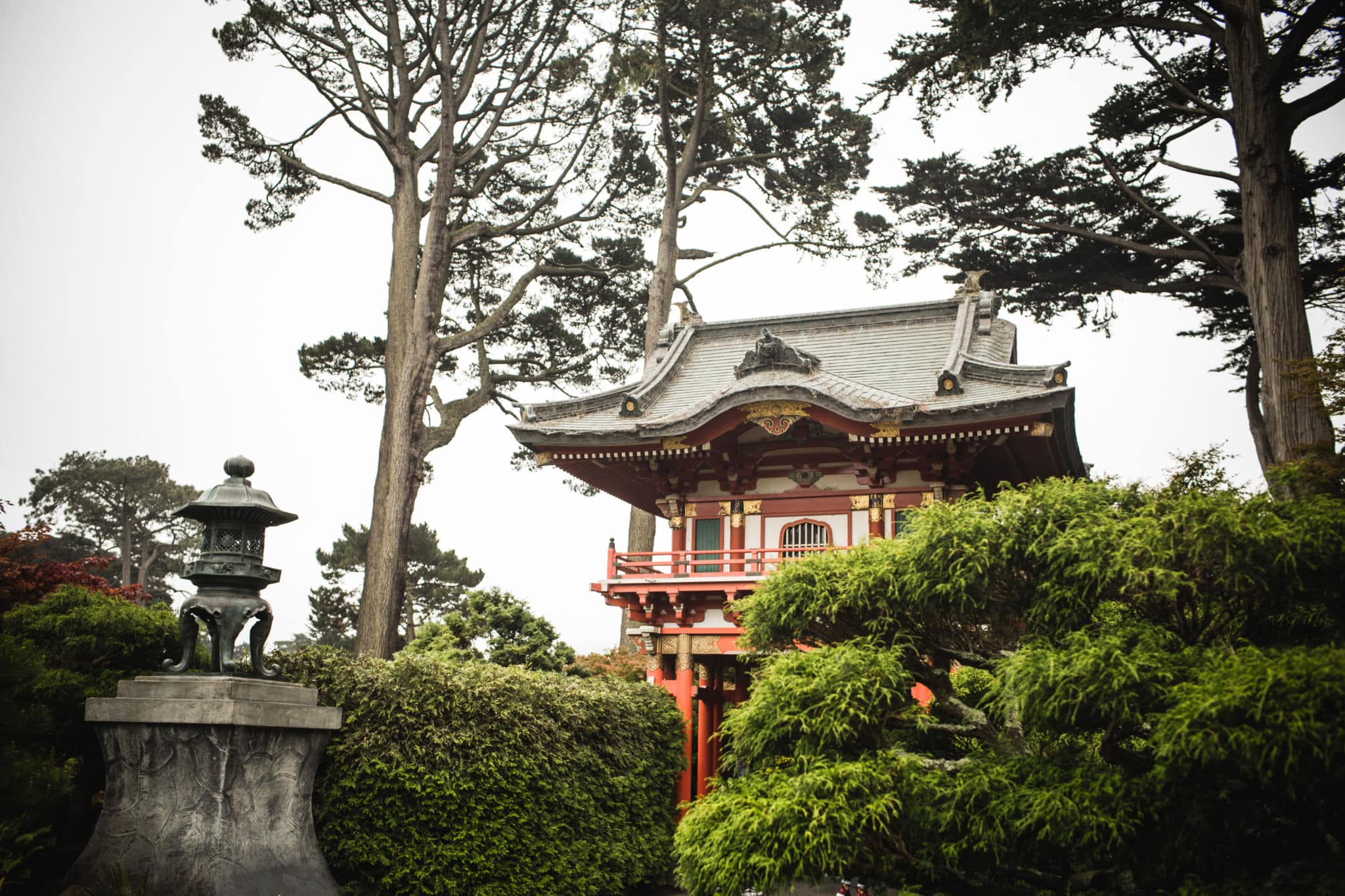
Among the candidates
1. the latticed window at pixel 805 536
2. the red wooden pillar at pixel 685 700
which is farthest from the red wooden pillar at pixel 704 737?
the latticed window at pixel 805 536

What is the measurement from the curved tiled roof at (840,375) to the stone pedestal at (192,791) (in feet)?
24.7

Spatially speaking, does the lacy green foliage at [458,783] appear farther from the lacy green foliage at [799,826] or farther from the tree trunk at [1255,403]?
the tree trunk at [1255,403]

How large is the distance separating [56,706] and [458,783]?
13.2ft

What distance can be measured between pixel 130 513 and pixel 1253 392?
139 feet

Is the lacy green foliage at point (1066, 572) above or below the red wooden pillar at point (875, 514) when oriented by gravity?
below

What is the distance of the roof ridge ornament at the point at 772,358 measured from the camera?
52.4ft

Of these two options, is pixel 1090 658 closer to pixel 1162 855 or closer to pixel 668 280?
pixel 1162 855

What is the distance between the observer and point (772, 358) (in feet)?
52.6

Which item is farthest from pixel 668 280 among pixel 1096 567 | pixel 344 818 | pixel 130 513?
pixel 130 513

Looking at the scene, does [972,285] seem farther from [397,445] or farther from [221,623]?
[221,623]

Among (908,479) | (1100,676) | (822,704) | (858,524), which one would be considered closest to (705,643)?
(858,524)

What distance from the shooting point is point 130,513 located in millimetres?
43688

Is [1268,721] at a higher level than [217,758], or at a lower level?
higher

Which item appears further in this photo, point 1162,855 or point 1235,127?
point 1235,127
